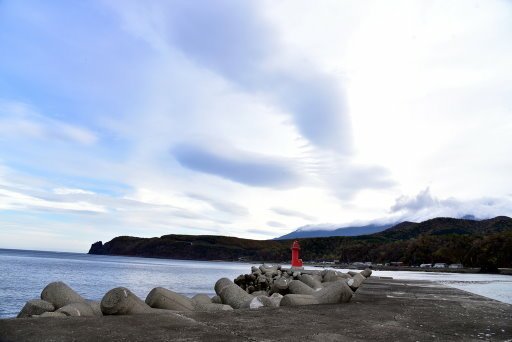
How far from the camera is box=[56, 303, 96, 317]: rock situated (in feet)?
17.2

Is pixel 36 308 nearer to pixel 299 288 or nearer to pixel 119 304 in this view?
pixel 119 304

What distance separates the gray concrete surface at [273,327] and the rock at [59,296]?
185cm

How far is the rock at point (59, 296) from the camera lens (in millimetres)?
6148

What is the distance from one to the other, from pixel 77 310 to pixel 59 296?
1.06m

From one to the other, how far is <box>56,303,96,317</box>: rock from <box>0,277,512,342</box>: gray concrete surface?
82 cm

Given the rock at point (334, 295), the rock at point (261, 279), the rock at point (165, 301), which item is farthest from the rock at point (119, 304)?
the rock at point (261, 279)

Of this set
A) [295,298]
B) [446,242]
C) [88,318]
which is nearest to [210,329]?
[88,318]

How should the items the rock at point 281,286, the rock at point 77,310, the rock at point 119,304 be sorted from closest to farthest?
the rock at point 119,304 < the rock at point 77,310 < the rock at point 281,286

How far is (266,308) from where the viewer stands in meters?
6.13

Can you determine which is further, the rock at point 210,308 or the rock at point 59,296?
the rock at point 210,308

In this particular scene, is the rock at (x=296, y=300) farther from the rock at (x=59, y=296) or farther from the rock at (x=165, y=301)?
the rock at (x=59, y=296)

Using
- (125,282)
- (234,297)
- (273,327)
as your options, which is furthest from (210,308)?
(125,282)

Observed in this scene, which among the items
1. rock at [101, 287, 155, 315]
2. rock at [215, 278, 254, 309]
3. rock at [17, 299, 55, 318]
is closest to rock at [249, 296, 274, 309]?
rock at [215, 278, 254, 309]

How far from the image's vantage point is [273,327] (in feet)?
14.7
